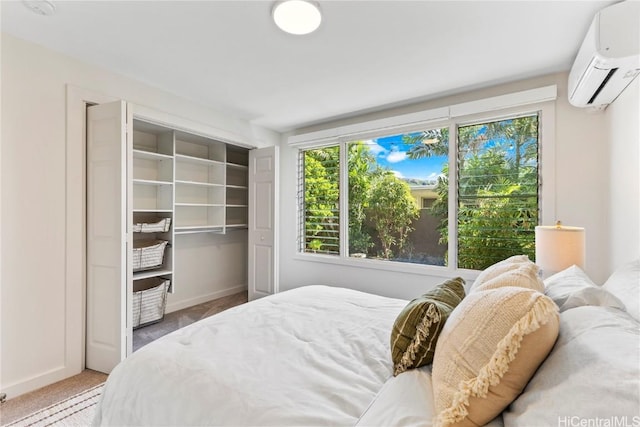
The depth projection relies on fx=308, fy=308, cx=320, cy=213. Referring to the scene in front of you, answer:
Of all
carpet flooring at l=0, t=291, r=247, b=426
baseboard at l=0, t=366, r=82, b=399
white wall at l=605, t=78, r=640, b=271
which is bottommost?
carpet flooring at l=0, t=291, r=247, b=426

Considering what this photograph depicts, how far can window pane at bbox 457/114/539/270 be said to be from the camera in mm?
2816

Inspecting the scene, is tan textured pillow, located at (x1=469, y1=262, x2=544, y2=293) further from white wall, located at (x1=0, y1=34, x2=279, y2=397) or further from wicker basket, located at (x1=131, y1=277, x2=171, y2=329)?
wicker basket, located at (x1=131, y1=277, x2=171, y2=329)

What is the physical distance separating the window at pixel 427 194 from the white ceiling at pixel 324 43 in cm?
59

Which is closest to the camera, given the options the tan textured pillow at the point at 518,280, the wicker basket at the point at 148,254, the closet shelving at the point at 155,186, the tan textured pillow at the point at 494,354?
the tan textured pillow at the point at 494,354

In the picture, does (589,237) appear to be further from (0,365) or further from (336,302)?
(0,365)

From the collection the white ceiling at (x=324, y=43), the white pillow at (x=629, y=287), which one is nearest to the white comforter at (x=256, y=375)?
Result: the white pillow at (x=629, y=287)

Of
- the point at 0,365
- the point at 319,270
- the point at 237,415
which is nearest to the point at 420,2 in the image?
the point at 237,415

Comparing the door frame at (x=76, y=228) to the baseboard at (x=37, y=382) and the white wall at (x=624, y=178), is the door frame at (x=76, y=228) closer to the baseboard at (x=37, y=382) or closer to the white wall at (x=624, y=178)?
the baseboard at (x=37, y=382)

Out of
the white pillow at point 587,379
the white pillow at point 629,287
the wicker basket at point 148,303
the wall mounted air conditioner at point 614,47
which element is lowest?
the wicker basket at point 148,303

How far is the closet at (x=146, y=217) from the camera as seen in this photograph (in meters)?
2.39

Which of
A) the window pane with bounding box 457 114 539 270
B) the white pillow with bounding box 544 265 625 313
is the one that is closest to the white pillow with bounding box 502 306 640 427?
the white pillow with bounding box 544 265 625 313

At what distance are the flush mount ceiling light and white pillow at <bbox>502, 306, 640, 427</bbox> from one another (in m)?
1.91

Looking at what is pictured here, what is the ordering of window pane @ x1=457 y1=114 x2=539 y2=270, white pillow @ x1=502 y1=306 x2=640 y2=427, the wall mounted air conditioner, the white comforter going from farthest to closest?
window pane @ x1=457 y1=114 x2=539 y2=270, the wall mounted air conditioner, the white comforter, white pillow @ x1=502 y1=306 x2=640 y2=427

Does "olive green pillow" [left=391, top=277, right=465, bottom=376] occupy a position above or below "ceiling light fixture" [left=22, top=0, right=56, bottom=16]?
below
